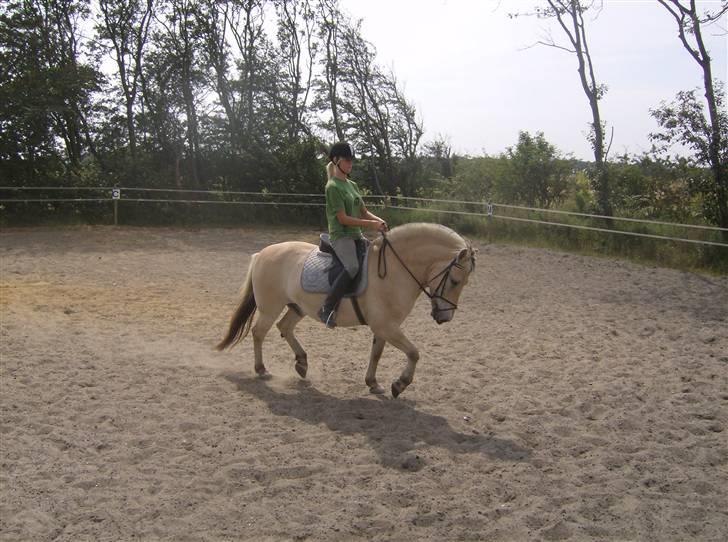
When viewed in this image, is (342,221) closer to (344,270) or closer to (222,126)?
(344,270)

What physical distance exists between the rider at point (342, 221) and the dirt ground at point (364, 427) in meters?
1.00

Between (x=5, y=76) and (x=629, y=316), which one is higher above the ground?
(x=5, y=76)

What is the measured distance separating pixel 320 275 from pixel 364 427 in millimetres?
1582

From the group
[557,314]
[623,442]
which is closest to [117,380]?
[623,442]

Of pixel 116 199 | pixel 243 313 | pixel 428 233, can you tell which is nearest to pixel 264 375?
pixel 243 313

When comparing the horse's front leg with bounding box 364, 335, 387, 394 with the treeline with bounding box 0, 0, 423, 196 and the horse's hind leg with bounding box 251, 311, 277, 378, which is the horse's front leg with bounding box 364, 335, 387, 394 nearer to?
the horse's hind leg with bounding box 251, 311, 277, 378

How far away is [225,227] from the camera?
19.9 meters

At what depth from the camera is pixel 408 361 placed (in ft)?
19.3

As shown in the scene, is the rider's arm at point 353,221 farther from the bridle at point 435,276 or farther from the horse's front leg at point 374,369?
the horse's front leg at point 374,369

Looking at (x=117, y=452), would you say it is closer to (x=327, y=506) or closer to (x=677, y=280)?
(x=327, y=506)

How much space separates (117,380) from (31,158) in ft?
49.8

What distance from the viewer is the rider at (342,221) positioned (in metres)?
5.84

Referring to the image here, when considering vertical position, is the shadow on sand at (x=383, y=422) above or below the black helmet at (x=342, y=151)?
below

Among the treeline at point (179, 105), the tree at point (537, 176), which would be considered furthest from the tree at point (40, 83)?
the tree at point (537, 176)
